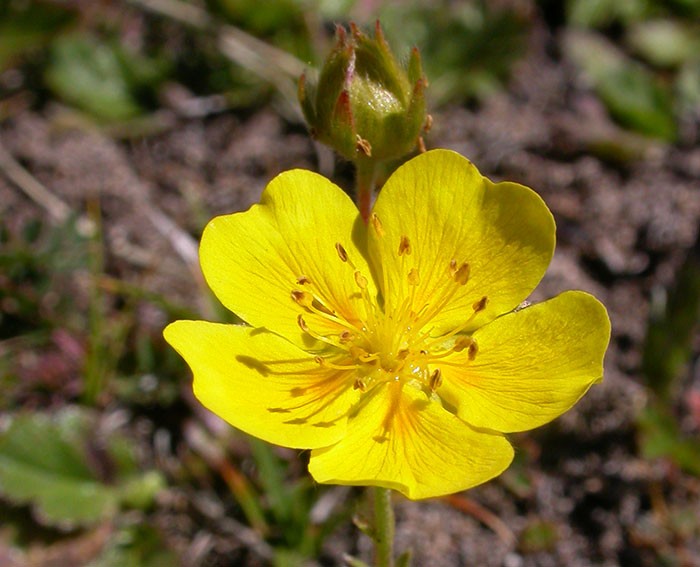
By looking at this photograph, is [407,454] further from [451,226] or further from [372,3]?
[372,3]

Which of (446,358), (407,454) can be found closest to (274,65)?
(446,358)

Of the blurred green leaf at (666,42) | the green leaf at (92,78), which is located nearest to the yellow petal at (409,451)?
the green leaf at (92,78)

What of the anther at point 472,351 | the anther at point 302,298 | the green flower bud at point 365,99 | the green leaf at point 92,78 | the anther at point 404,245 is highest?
the green flower bud at point 365,99

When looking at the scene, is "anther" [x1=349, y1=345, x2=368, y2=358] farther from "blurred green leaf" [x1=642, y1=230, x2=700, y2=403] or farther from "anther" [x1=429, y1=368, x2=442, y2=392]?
"blurred green leaf" [x1=642, y1=230, x2=700, y2=403]

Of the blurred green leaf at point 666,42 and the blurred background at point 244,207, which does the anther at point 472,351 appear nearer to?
the blurred background at point 244,207

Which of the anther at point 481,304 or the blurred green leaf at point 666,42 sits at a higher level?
the anther at point 481,304
